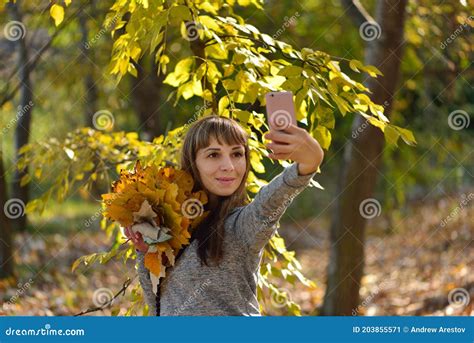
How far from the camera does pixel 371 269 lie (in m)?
9.21

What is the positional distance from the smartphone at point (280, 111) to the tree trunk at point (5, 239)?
437 cm

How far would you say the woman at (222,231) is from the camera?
7.63ft

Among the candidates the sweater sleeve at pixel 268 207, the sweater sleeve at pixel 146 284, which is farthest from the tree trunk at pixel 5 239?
the sweater sleeve at pixel 268 207

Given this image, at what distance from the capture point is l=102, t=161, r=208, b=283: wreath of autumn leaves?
2521 millimetres

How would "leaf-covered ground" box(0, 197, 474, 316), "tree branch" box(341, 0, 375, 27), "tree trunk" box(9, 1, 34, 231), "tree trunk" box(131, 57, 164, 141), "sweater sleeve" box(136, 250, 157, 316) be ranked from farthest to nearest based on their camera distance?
"tree trunk" box(131, 57, 164, 141)
"tree trunk" box(9, 1, 34, 231)
"leaf-covered ground" box(0, 197, 474, 316)
"tree branch" box(341, 0, 375, 27)
"sweater sleeve" box(136, 250, 157, 316)

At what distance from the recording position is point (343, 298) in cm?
521

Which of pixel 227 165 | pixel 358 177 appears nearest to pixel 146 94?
pixel 358 177

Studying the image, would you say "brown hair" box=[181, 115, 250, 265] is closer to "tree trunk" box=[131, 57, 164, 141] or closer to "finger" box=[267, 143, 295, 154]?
"finger" box=[267, 143, 295, 154]

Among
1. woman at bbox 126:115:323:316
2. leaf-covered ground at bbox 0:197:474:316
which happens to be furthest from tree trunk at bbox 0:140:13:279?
woman at bbox 126:115:323:316

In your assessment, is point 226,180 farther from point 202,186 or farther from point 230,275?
point 230,275

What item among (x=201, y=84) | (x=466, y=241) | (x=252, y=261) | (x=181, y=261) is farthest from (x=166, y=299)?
(x=466, y=241)

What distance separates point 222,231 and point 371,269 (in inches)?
275

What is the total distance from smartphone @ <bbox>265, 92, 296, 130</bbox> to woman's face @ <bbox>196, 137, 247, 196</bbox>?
0.35 meters

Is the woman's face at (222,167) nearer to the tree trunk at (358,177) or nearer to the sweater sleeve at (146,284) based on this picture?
the sweater sleeve at (146,284)
